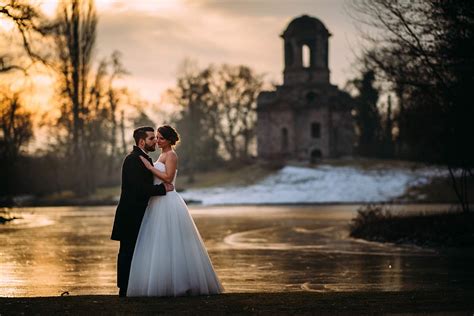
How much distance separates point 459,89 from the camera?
87.7 feet

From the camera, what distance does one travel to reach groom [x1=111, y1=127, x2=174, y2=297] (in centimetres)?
1341

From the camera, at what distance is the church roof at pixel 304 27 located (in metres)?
93.6

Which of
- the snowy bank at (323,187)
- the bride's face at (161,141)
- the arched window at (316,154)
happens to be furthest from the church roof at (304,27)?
the bride's face at (161,141)

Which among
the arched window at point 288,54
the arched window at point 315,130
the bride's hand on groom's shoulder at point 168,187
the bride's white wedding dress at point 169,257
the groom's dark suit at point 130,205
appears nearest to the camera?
the bride's white wedding dress at point 169,257

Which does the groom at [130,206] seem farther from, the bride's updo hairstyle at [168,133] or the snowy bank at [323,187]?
the snowy bank at [323,187]

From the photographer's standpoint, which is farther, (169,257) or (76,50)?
(76,50)

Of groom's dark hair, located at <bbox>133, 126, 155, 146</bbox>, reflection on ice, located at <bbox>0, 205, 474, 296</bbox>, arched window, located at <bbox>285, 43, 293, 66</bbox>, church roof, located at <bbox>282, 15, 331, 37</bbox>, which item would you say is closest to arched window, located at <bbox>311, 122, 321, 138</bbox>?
arched window, located at <bbox>285, 43, 293, 66</bbox>

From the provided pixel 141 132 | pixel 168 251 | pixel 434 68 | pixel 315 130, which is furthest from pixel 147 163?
pixel 315 130

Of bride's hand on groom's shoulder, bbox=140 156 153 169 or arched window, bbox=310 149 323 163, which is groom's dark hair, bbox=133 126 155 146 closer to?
bride's hand on groom's shoulder, bbox=140 156 153 169

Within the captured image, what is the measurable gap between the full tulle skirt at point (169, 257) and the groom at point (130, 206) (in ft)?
0.46

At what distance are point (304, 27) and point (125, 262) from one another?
81766 mm

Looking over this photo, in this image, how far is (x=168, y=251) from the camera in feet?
43.3

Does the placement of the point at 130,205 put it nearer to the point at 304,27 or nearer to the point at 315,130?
the point at 315,130

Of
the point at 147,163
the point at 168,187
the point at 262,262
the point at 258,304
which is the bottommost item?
the point at 262,262
